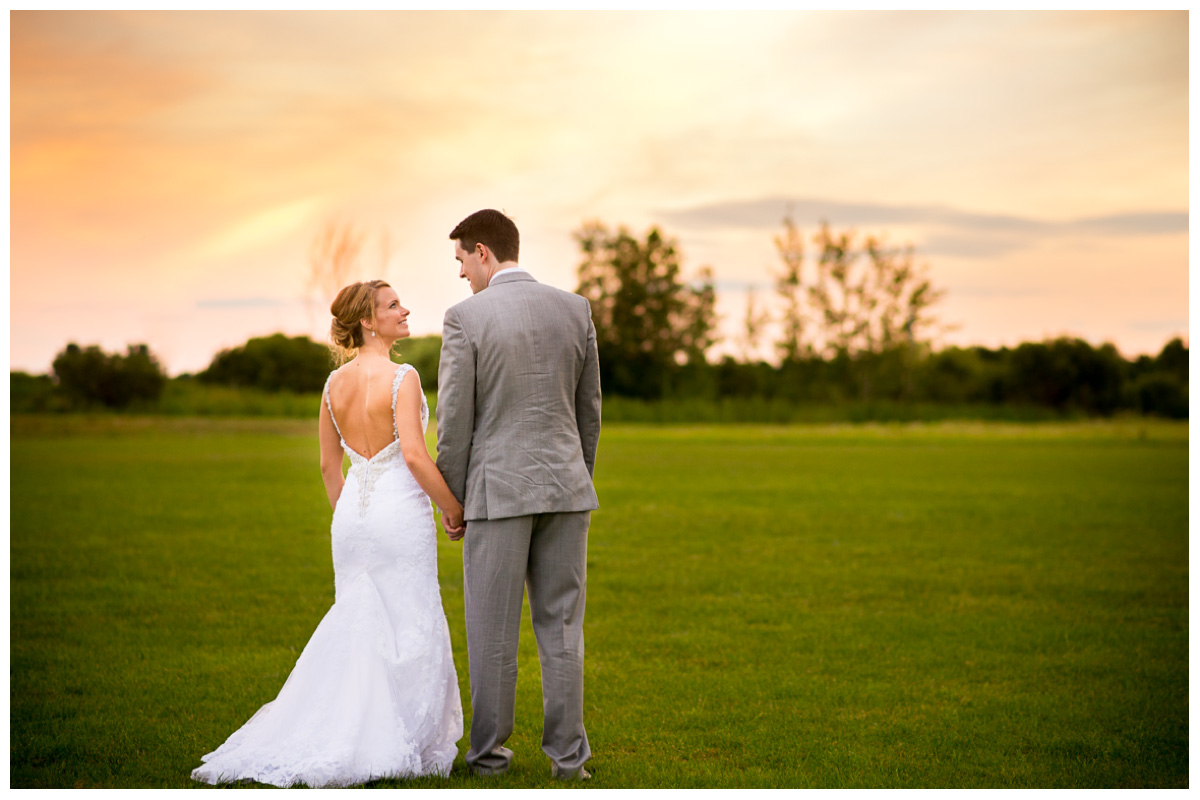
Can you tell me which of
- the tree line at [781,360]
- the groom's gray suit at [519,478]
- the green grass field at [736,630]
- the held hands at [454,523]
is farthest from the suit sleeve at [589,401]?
the tree line at [781,360]

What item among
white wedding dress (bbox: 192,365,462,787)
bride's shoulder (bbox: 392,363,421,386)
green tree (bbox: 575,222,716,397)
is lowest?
white wedding dress (bbox: 192,365,462,787)

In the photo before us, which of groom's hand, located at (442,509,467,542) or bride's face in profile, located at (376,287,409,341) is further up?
bride's face in profile, located at (376,287,409,341)

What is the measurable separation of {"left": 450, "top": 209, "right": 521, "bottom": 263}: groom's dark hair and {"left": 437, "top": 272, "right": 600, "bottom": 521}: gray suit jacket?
13 centimetres

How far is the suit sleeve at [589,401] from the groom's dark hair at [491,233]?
47cm

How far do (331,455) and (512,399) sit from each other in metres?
1.20

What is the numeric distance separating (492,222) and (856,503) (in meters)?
13.9

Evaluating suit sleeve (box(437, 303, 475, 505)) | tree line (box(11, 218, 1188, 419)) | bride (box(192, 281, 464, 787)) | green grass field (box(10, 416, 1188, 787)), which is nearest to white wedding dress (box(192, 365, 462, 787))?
bride (box(192, 281, 464, 787))

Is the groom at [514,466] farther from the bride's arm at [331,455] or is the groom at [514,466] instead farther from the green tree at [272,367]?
the green tree at [272,367]

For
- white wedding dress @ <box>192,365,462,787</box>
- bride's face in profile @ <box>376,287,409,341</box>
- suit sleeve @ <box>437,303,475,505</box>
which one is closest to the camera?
suit sleeve @ <box>437,303,475,505</box>

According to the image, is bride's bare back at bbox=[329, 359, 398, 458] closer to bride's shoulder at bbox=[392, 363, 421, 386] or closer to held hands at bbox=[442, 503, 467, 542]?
bride's shoulder at bbox=[392, 363, 421, 386]

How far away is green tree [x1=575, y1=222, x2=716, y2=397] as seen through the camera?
6169cm

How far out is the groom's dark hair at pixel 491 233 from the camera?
4.64m

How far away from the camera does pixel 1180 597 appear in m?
10.3

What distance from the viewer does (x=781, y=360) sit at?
5734 centimetres
